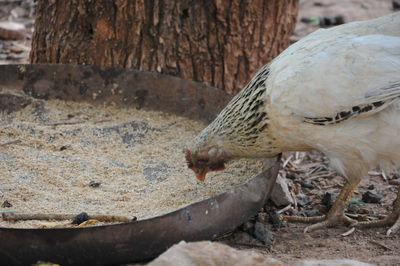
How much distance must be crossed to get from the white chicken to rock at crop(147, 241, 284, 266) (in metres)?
1.13

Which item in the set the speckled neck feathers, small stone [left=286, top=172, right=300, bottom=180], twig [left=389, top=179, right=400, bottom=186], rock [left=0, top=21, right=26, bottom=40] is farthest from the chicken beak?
rock [left=0, top=21, right=26, bottom=40]

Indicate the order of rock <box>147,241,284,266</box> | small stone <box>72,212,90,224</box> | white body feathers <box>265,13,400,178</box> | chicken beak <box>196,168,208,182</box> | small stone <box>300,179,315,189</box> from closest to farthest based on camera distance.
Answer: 1. rock <box>147,241,284,266</box>
2. small stone <box>72,212,90,224</box>
3. white body feathers <box>265,13,400,178</box>
4. chicken beak <box>196,168,208,182</box>
5. small stone <box>300,179,315,189</box>

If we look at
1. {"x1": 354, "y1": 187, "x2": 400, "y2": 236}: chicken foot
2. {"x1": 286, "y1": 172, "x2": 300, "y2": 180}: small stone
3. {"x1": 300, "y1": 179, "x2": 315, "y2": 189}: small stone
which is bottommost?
{"x1": 354, "y1": 187, "x2": 400, "y2": 236}: chicken foot

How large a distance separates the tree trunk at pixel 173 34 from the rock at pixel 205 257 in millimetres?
2771

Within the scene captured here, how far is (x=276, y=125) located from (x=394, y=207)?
1083 millimetres

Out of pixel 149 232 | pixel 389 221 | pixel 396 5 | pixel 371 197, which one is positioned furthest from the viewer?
pixel 396 5

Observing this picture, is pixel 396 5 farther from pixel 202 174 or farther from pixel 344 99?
pixel 202 174

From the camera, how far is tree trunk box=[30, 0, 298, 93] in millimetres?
5281

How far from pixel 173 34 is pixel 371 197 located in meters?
2.13

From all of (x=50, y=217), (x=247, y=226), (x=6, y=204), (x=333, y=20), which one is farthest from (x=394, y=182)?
(x=333, y=20)

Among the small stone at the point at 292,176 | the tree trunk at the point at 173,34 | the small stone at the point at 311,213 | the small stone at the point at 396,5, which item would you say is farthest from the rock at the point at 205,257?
the small stone at the point at 396,5

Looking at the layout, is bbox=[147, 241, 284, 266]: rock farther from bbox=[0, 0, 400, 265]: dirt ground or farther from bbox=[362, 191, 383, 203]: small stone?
bbox=[362, 191, 383, 203]: small stone

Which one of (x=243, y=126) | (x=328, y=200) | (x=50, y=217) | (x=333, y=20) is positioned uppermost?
(x=333, y=20)

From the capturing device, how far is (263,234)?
3830 millimetres
